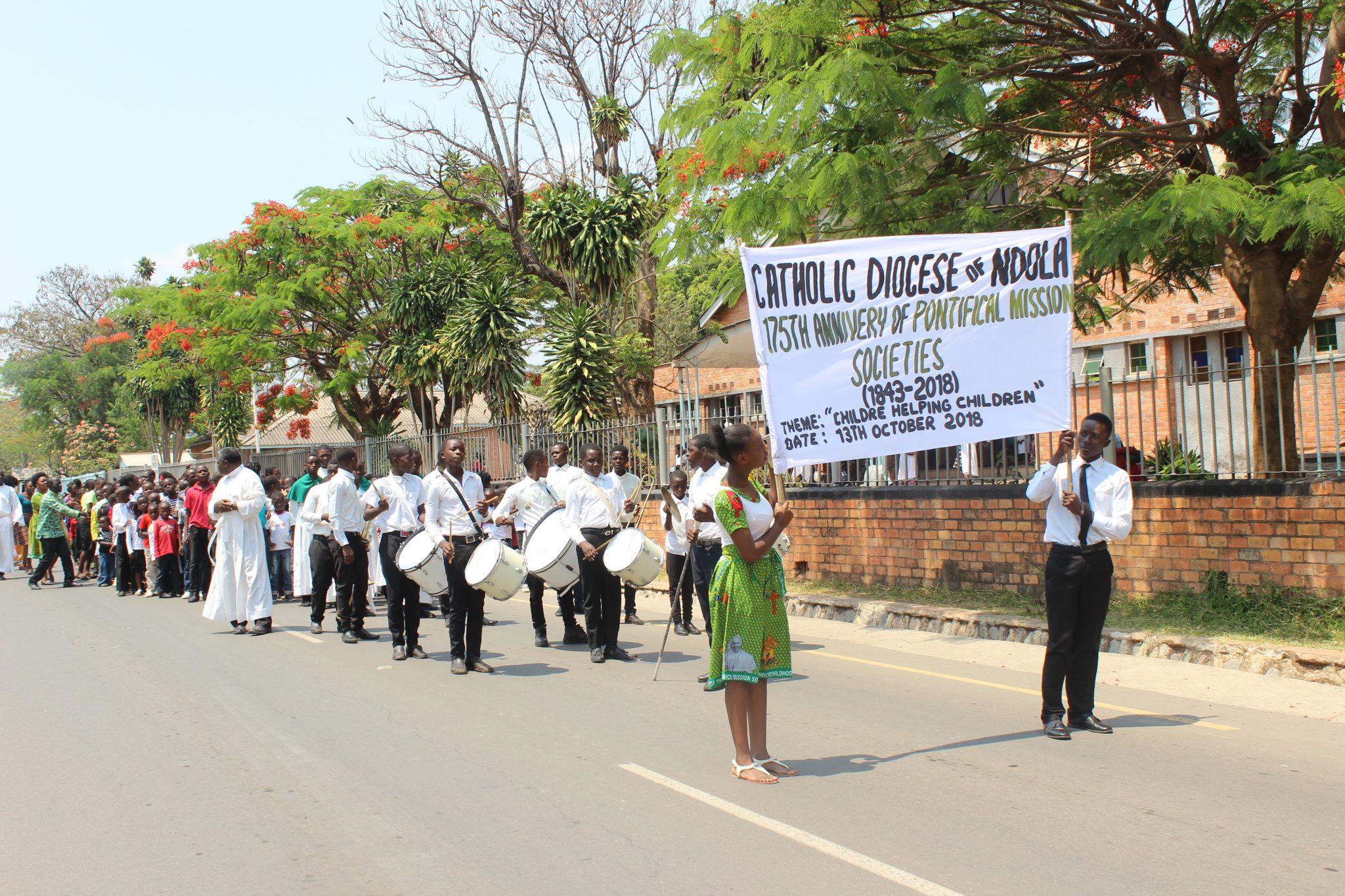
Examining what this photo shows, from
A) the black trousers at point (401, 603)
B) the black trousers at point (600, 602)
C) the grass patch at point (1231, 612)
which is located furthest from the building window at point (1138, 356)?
the black trousers at point (401, 603)

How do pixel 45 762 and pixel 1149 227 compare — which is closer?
pixel 45 762

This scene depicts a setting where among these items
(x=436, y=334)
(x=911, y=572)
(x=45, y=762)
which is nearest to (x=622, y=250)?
(x=436, y=334)

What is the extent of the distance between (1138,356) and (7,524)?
21493 millimetres

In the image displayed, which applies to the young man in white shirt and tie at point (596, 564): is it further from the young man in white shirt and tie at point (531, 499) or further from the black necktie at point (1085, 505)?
the black necktie at point (1085, 505)

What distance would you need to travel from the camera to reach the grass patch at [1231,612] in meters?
8.77

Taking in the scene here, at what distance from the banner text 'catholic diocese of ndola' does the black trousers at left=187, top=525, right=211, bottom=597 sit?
39.3 feet

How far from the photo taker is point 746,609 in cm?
588

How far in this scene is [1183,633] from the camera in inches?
360

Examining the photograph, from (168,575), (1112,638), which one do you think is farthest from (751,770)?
(168,575)

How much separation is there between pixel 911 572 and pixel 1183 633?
12.3 ft

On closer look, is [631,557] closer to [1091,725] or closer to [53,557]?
[1091,725]

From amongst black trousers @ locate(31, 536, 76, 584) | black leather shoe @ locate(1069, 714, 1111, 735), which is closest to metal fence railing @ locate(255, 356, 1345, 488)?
black leather shoe @ locate(1069, 714, 1111, 735)

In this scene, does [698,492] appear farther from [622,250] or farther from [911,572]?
[622,250]

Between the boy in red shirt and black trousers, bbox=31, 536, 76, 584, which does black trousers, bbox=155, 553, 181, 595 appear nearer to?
the boy in red shirt
